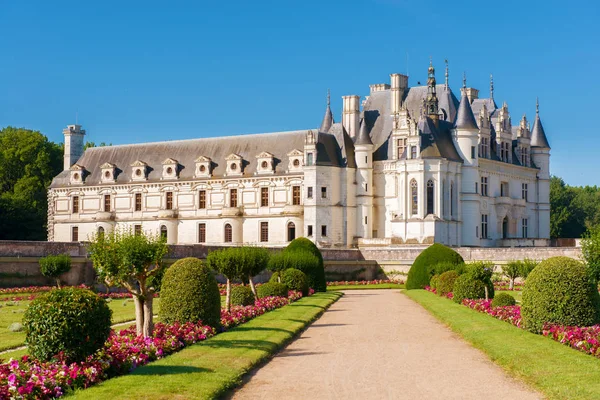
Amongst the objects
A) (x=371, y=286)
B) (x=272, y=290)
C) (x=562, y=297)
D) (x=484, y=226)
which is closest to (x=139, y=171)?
(x=484, y=226)

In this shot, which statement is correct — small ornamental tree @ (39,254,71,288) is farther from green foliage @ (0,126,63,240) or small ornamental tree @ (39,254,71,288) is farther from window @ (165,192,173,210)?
green foliage @ (0,126,63,240)

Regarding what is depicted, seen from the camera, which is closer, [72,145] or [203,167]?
[203,167]

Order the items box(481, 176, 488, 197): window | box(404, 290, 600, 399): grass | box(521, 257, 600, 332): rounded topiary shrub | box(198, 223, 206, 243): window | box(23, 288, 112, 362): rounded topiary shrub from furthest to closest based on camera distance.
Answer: box(198, 223, 206, 243): window
box(481, 176, 488, 197): window
box(521, 257, 600, 332): rounded topiary shrub
box(23, 288, 112, 362): rounded topiary shrub
box(404, 290, 600, 399): grass

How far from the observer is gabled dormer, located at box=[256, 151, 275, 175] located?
60.9m

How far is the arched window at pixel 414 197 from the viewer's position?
56.0 meters

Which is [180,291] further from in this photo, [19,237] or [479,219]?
[19,237]

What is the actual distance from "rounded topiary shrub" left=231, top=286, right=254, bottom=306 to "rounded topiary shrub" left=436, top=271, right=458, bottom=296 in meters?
9.55

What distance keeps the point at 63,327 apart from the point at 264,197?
48.6m

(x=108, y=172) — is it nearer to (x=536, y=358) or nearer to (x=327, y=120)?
(x=327, y=120)

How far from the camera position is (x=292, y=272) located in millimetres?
33344

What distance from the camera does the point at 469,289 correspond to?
28.8 meters

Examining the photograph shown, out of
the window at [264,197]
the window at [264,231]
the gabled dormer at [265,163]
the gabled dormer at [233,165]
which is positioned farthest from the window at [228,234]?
the gabled dormer at [265,163]

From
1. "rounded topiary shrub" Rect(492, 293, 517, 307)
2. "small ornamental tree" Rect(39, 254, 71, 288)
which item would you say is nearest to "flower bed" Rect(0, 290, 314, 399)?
Result: "rounded topiary shrub" Rect(492, 293, 517, 307)

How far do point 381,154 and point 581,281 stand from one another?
139 ft
